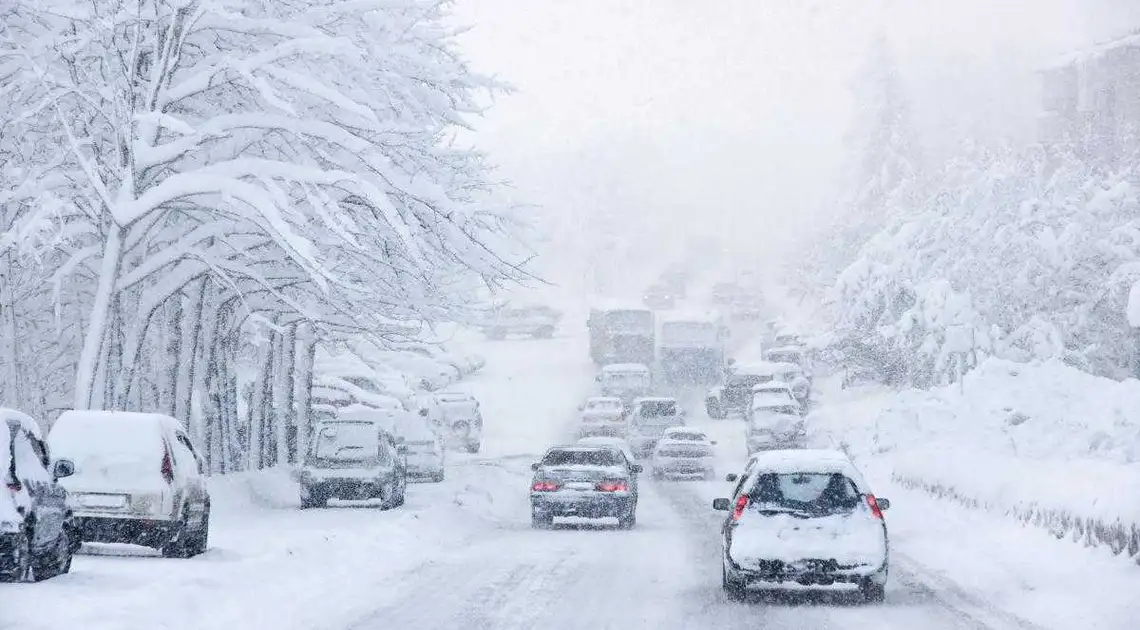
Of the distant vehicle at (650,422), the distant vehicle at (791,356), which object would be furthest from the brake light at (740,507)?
the distant vehicle at (791,356)

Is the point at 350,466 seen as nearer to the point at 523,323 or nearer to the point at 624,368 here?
the point at 624,368

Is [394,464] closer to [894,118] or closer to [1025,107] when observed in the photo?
[894,118]

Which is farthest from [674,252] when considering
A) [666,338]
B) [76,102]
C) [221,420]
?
[76,102]

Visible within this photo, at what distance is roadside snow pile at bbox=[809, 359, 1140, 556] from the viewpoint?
1984 cm

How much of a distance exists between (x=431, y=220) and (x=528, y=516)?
34.3 ft

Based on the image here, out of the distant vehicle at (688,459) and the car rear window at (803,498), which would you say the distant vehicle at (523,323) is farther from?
the car rear window at (803,498)

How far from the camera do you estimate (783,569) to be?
16.3 m

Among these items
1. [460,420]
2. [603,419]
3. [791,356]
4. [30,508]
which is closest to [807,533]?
[30,508]

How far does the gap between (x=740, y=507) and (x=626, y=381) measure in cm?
4558

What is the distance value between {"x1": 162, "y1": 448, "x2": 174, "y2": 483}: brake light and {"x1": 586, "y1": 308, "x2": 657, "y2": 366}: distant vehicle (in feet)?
166

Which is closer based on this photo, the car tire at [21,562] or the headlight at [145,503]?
the car tire at [21,562]

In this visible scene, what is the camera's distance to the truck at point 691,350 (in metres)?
65.4

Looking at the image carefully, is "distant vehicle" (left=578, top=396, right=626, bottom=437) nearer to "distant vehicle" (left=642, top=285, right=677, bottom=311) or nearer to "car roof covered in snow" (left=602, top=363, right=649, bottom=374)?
"car roof covered in snow" (left=602, top=363, right=649, bottom=374)

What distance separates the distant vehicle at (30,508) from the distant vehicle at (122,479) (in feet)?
6.26
